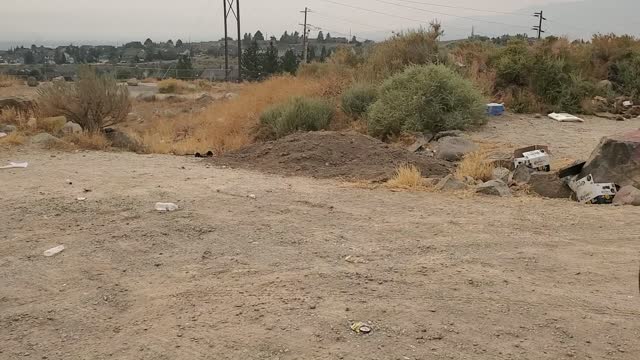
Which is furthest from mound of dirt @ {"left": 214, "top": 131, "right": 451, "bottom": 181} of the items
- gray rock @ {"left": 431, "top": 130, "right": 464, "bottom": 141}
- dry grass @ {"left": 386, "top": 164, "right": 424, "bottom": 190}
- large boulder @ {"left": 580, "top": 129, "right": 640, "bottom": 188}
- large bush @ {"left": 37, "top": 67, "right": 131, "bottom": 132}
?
large bush @ {"left": 37, "top": 67, "right": 131, "bottom": 132}

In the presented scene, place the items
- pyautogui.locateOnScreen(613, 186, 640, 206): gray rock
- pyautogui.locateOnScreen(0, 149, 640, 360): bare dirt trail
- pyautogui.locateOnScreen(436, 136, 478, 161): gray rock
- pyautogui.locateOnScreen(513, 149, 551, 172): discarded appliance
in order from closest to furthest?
pyautogui.locateOnScreen(0, 149, 640, 360): bare dirt trail
pyautogui.locateOnScreen(613, 186, 640, 206): gray rock
pyautogui.locateOnScreen(513, 149, 551, 172): discarded appliance
pyautogui.locateOnScreen(436, 136, 478, 161): gray rock

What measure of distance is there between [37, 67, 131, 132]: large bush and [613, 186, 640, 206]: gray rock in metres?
10.5

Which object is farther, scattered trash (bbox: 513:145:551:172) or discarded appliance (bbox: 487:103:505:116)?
discarded appliance (bbox: 487:103:505:116)

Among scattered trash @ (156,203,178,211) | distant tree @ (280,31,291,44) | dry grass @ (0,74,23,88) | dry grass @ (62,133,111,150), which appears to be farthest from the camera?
distant tree @ (280,31,291,44)

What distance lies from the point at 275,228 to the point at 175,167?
414 centimetres

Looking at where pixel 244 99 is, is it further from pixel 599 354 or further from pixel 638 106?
pixel 599 354

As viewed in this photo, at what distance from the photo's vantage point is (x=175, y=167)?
10.1 meters

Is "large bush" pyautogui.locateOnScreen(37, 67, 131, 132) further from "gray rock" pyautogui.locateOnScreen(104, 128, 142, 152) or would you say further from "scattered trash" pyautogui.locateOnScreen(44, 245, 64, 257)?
"scattered trash" pyautogui.locateOnScreen(44, 245, 64, 257)

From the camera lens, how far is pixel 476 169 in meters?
9.22

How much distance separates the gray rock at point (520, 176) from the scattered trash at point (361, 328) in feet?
16.8

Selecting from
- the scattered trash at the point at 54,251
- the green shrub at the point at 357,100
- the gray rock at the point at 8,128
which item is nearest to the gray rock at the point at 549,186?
the scattered trash at the point at 54,251

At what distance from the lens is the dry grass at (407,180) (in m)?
8.46

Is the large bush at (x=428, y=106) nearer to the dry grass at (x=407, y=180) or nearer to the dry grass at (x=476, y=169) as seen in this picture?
the dry grass at (x=476, y=169)

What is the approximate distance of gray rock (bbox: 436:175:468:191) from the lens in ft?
27.1
